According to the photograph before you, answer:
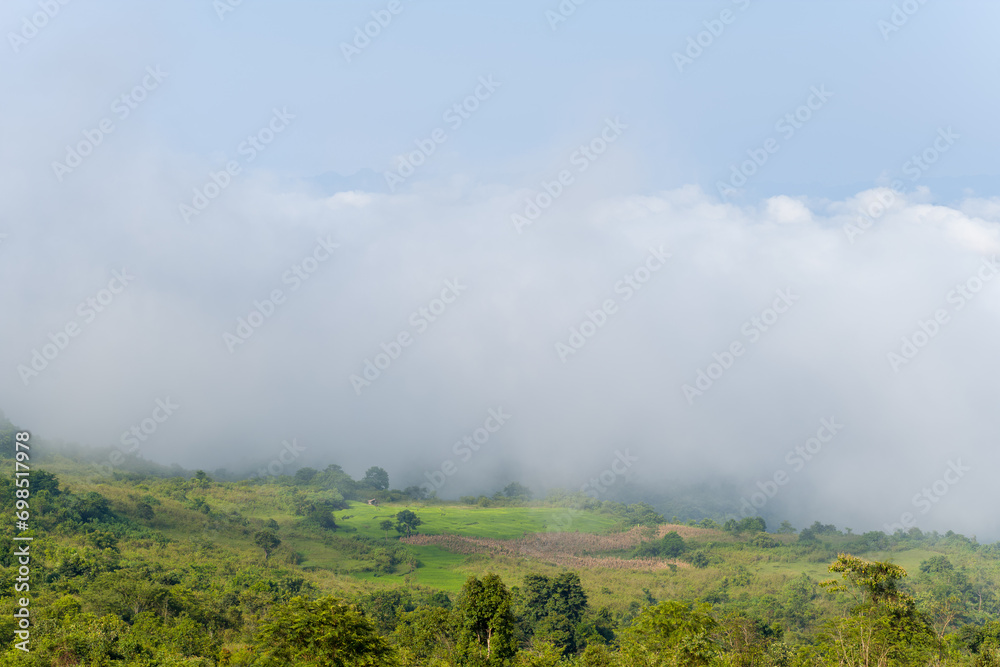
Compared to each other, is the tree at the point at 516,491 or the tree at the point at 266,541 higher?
the tree at the point at 516,491

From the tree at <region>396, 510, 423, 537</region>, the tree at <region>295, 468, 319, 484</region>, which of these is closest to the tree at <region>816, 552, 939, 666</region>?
the tree at <region>396, 510, 423, 537</region>

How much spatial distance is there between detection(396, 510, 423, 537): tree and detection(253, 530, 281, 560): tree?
847 inches

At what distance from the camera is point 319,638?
22.1 metres

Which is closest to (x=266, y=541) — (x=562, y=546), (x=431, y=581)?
(x=431, y=581)

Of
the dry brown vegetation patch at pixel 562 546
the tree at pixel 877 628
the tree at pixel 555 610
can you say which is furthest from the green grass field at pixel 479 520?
the tree at pixel 877 628

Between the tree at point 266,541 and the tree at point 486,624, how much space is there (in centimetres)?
4638

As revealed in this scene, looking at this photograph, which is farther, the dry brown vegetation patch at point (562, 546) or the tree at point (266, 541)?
the dry brown vegetation patch at point (562, 546)

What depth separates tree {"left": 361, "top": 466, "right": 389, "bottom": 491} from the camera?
132m

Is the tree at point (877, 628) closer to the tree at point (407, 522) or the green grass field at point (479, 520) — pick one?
the green grass field at point (479, 520)

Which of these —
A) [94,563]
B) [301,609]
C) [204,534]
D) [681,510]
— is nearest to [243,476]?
[204,534]

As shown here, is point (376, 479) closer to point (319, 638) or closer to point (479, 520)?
point (479, 520)

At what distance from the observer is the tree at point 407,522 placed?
9550 cm

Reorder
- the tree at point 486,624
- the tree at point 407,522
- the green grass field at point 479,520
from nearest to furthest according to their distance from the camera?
the tree at point 486,624 → the tree at point 407,522 → the green grass field at point 479,520

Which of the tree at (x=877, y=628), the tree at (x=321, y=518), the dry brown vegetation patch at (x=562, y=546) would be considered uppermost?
the tree at (x=877, y=628)
